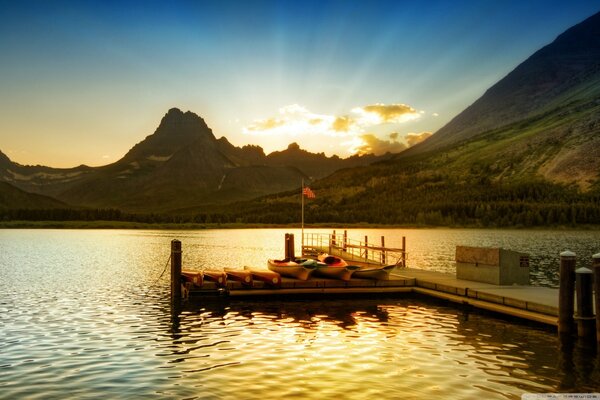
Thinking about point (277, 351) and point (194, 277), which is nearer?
point (277, 351)

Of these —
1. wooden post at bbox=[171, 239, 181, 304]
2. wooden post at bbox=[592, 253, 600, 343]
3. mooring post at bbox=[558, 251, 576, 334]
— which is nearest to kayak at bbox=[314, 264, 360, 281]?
wooden post at bbox=[171, 239, 181, 304]

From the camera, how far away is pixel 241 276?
121 feet

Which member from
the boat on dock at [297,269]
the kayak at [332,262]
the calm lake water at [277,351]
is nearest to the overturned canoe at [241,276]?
the calm lake water at [277,351]

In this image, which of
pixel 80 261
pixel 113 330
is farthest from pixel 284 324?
pixel 80 261

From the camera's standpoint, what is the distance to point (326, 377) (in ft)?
61.0

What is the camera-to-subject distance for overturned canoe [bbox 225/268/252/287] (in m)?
36.4

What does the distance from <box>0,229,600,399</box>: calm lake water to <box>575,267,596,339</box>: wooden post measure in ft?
4.58

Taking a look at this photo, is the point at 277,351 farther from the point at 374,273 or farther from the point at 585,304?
the point at 374,273

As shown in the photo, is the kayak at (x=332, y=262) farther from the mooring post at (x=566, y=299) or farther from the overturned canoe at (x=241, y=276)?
the mooring post at (x=566, y=299)

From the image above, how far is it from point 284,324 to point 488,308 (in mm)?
10792

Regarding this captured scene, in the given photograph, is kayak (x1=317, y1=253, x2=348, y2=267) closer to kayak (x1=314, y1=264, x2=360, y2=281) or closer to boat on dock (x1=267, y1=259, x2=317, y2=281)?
kayak (x1=314, y1=264, x2=360, y2=281)

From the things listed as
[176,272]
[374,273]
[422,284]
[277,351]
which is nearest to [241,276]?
[176,272]

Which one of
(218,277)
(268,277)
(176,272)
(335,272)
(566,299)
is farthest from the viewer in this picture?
(335,272)

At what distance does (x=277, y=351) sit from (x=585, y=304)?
41.6 feet
